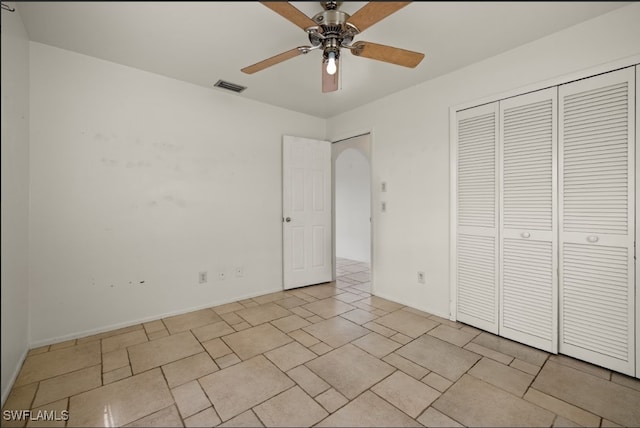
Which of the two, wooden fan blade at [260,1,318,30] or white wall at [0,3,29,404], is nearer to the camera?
wooden fan blade at [260,1,318,30]

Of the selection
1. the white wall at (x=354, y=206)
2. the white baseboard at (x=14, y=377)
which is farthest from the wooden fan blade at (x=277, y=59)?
the white wall at (x=354, y=206)

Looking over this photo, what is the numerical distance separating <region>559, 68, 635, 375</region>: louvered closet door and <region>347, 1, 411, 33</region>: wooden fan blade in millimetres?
1651

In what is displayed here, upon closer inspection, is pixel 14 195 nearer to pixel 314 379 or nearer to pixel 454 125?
pixel 314 379

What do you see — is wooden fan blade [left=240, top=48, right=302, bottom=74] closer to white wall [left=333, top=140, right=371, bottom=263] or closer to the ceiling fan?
the ceiling fan

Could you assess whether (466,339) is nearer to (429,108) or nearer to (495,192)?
(495,192)

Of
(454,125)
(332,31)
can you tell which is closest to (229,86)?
(332,31)

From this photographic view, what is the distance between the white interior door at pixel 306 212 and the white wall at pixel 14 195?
2400 mm

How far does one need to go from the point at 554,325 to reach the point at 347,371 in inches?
65.6

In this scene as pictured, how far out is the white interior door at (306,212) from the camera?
149 inches

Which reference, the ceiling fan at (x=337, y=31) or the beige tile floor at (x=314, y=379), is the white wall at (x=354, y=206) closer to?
the beige tile floor at (x=314, y=379)

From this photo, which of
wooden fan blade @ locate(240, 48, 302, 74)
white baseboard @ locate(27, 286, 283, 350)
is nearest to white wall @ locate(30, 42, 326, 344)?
white baseboard @ locate(27, 286, 283, 350)

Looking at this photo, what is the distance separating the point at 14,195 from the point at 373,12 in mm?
2570

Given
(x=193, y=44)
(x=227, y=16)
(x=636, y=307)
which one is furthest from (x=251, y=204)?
(x=636, y=307)

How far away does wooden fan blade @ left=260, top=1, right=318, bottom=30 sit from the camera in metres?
1.34
